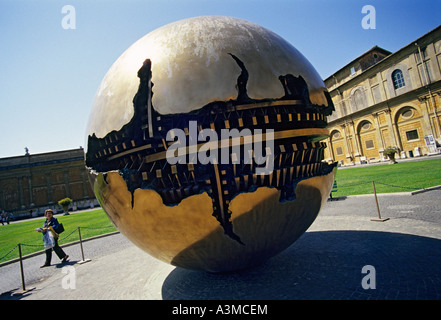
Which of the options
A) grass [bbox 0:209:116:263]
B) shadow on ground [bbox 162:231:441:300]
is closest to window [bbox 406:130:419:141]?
shadow on ground [bbox 162:231:441:300]

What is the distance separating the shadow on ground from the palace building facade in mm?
27014

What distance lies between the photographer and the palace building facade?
31.0 metres

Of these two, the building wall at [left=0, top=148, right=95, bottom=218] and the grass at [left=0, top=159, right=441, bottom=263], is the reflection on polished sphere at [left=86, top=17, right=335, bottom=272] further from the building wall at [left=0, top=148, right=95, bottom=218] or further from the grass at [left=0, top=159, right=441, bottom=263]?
the building wall at [left=0, top=148, right=95, bottom=218]

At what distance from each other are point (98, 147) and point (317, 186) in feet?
9.81

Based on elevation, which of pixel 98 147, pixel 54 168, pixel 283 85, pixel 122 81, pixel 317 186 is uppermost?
pixel 54 168

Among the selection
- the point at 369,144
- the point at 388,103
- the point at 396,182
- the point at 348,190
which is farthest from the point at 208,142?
the point at 369,144

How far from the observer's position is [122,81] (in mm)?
3072

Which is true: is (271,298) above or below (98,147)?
below

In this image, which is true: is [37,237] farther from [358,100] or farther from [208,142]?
[358,100]

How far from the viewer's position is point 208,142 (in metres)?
2.65

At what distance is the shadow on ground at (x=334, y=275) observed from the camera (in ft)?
10.1

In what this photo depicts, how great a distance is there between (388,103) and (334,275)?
40756mm
